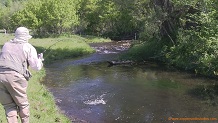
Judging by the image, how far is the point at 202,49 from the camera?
22953mm

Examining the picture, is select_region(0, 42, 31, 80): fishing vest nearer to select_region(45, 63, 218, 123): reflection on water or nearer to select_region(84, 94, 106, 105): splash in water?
select_region(45, 63, 218, 123): reflection on water

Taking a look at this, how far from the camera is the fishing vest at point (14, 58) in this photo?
6273mm

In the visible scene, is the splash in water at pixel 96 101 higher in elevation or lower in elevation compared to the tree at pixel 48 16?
lower

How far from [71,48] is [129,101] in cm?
2306

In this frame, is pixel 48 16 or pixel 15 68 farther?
pixel 48 16

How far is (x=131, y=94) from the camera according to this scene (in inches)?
687

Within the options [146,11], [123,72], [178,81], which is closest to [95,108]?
[178,81]

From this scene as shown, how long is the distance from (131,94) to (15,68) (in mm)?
11812

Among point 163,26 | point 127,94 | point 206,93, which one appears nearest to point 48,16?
point 163,26

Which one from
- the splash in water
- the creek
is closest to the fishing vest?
the creek

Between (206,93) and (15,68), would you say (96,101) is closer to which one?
(206,93)

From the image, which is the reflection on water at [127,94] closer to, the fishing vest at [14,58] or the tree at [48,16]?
the fishing vest at [14,58]

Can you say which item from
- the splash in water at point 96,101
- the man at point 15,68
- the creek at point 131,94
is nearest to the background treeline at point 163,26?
the creek at point 131,94

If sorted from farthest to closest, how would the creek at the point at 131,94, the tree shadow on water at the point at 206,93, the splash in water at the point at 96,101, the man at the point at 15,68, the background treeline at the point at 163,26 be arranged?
the background treeline at the point at 163,26, the tree shadow on water at the point at 206,93, the splash in water at the point at 96,101, the creek at the point at 131,94, the man at the point at 15,68
